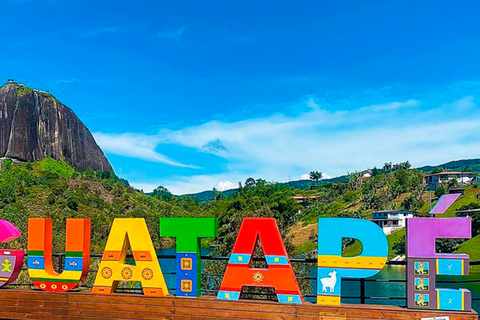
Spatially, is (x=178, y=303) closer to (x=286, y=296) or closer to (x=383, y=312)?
(x=286, y=296)

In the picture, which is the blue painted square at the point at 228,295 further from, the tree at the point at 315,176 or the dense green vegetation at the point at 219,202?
the tree at the point at 315,176

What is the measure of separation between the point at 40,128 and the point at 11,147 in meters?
10.1

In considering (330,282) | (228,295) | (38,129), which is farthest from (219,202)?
(330,282)

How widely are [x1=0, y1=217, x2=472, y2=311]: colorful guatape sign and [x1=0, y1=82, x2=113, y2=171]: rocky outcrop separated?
103787 mm

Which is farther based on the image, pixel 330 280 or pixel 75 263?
pixel 75 263

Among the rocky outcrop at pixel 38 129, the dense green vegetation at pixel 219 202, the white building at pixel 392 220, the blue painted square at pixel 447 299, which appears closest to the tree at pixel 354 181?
the dense green vegetation at pixel 219 202

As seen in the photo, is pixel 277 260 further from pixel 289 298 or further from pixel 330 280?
pixel 330 280

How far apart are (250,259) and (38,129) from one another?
11316cm

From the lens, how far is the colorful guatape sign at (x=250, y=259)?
608 centimetres

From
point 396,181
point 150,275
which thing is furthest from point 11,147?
point 150,275

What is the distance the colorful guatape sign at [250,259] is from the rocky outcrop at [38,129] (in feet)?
341

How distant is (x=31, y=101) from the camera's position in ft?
361

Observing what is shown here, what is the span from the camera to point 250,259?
262 inches

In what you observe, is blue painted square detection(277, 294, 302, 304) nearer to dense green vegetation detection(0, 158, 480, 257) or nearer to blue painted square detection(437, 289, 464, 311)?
blue painted square detection(437, 289, 464, 311)
